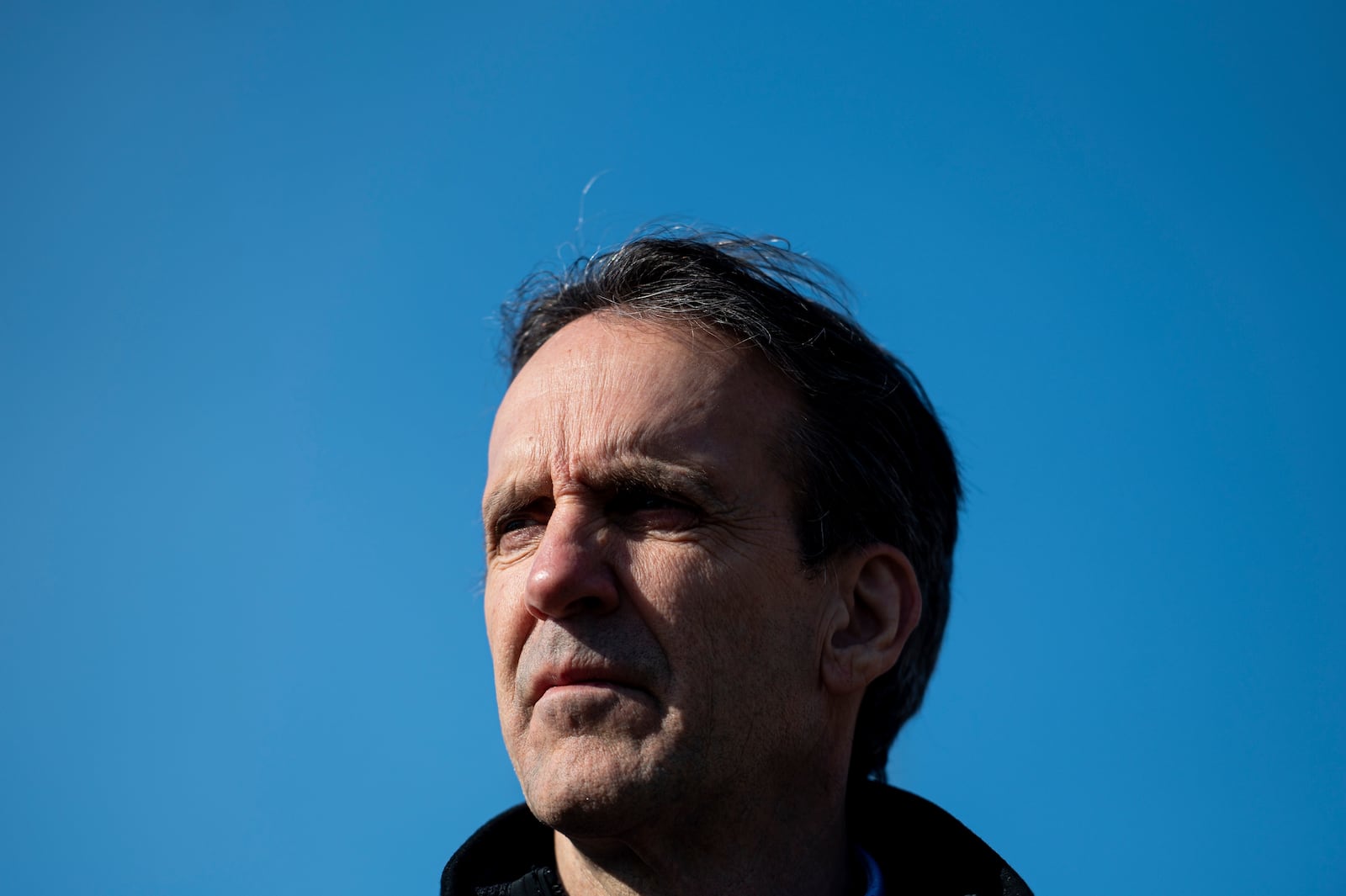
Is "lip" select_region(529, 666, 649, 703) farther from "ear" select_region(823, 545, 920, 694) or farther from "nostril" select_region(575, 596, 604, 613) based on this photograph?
"ear" select_region(823, 545, 920, 694)

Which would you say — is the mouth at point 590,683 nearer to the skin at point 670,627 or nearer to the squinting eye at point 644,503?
the skin at point 670,627

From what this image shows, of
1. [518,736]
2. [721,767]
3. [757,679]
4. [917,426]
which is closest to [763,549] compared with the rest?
[757,679]

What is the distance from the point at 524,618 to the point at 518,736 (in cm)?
34

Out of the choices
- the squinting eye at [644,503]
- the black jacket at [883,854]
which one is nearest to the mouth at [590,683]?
the squinting eye at [644,503]

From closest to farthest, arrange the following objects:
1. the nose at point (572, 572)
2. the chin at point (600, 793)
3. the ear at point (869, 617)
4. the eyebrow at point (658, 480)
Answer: the chin at point (600, 793) < the nose at point (572, 572) < the eyebrow at point (658, 480) < the ear at point (869, 617)

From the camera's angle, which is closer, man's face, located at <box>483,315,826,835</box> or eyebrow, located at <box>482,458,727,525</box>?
man's face, located at <box>483,315,826,835</box>

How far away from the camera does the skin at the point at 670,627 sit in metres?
3.13

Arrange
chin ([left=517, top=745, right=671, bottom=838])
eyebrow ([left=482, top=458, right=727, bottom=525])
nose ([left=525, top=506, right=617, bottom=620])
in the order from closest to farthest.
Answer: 1. chin ([left=517, top=745, right=671, bottom=838])
2. nose ([left=525, top=506, right=617, bottom=620])
3. eyebrow ([left=482, top=458, right=727, bottom=525])

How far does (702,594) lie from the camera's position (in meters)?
3.23

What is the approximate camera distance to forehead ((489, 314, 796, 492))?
3.39 meters

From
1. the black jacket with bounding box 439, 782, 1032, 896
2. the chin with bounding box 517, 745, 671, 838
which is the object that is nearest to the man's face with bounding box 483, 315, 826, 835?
the chin with bounding box 517, 745, 671, 838

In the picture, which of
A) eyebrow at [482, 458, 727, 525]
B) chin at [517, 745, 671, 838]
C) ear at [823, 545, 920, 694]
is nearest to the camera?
chin at [517, 745, 671, 838]

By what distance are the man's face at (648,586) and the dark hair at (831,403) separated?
4.2 inches

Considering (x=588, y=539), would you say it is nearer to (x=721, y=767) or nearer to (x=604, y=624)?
(x=604, y=624)
